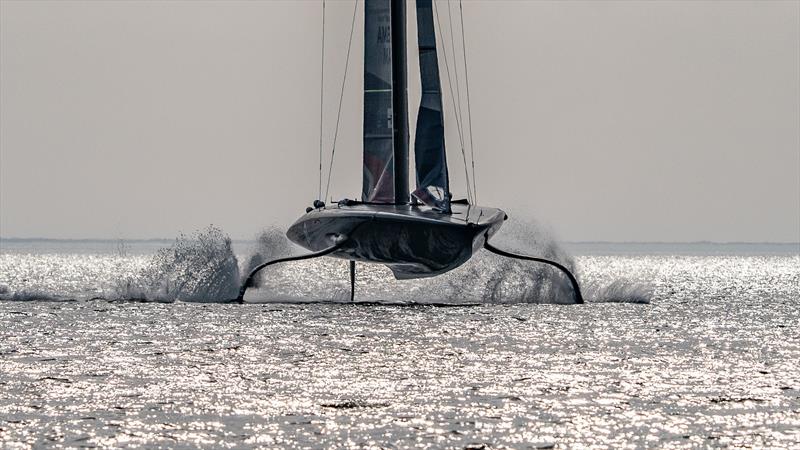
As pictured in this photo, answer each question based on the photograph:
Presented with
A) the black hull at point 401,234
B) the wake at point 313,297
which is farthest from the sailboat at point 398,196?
the wake at point 313,297

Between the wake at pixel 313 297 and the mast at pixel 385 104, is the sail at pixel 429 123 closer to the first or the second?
the mast at pixel 385 104

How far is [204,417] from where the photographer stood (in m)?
16.9

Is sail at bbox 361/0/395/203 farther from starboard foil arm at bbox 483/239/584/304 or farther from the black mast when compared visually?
starboard foil arm at bbox 483/239/584/304

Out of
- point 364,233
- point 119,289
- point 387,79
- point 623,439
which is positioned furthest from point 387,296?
point 623,439

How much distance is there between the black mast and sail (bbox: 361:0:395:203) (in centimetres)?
24

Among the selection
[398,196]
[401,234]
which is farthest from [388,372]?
[398,196]

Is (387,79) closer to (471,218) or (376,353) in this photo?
(471,218)

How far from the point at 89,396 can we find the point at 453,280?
31.2 metres

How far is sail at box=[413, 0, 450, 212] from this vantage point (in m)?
33.4

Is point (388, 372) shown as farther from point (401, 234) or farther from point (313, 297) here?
point (313, 297)

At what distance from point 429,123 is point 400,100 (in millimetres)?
1138

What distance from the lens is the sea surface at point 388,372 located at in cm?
1587

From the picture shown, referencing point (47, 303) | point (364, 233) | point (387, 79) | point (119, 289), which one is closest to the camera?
point (364, 233)

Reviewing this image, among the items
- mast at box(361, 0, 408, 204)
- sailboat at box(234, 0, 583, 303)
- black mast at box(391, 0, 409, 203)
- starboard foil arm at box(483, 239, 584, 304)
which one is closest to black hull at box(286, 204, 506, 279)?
sailboat at box(234, 0, 583, 303)
